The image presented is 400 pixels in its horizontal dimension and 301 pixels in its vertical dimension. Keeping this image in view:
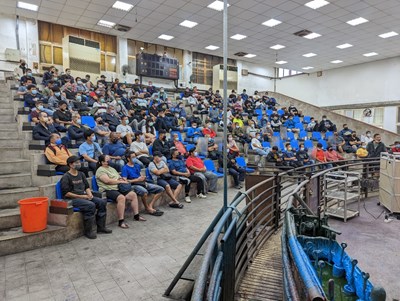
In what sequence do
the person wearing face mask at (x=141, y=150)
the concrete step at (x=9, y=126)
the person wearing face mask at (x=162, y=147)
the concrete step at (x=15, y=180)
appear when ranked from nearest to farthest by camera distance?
the concrete step at (x=15, y=180), the concrete step at (x=9, y=126), the person wearing face mask at (x=141, y=150), the person wearing face mask at (x=162, y=147)

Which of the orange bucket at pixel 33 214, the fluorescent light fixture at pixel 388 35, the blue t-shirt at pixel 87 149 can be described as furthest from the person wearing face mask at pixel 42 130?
the fluorescent light fixture at pixel 388 35

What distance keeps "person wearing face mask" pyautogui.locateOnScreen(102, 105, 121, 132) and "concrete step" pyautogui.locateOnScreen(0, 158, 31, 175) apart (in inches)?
102

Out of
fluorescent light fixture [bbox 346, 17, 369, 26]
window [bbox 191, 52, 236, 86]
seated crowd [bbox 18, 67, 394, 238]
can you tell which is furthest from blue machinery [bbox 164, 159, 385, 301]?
window [bbox 191, 52, 236, 86]

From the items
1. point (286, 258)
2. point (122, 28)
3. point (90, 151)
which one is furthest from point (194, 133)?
point (286, 258)

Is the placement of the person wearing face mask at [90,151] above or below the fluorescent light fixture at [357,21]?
below

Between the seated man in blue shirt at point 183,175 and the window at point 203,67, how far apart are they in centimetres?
943

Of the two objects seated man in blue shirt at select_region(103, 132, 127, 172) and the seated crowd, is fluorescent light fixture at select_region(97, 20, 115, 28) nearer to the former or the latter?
the seated crowd

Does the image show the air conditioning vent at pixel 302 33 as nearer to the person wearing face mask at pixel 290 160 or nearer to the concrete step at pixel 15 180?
the person wearing face mask at pixel 290 160

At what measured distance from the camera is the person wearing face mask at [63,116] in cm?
602

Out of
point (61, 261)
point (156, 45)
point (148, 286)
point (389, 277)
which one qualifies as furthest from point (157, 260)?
point (156, 45)

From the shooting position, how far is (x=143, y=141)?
6352 millimetres

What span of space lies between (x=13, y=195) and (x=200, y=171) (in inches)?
141

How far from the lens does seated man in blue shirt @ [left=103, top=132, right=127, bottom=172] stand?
532 centimetres

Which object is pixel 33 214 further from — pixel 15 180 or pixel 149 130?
pixel 149 130
